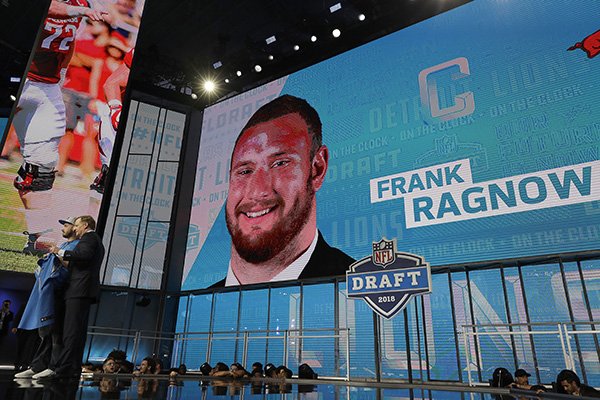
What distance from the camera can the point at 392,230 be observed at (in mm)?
8195

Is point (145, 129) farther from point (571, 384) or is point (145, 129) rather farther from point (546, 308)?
point (571, 384)

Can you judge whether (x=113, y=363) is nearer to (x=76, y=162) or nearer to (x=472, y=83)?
(x=76, y=162)

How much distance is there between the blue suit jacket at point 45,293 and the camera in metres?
2.67

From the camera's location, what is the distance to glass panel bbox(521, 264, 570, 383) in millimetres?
6336

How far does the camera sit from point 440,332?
23.8 ft

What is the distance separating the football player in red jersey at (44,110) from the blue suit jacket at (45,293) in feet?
17.9

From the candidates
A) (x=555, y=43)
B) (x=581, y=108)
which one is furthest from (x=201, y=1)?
(x=581, y=108)

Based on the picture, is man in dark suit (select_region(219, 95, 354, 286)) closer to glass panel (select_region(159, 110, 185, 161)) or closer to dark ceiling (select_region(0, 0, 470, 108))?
dark ceiling (select_region(0, 0, 470, 108))

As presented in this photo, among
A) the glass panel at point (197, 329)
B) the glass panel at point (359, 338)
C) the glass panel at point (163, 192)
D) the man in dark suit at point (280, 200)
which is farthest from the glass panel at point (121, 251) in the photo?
the glass panel at point (359, 338)

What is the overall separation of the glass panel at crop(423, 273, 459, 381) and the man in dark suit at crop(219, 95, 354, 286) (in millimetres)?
1880

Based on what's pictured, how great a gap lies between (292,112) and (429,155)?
412cm

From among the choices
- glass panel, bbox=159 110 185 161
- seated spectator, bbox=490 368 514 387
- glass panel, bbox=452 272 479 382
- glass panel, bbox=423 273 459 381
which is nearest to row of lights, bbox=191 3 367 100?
glass panel, bbox=159 110 185 161

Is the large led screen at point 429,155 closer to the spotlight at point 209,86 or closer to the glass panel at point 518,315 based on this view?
the glass panel at point 518,315

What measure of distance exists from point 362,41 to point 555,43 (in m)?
4.40
